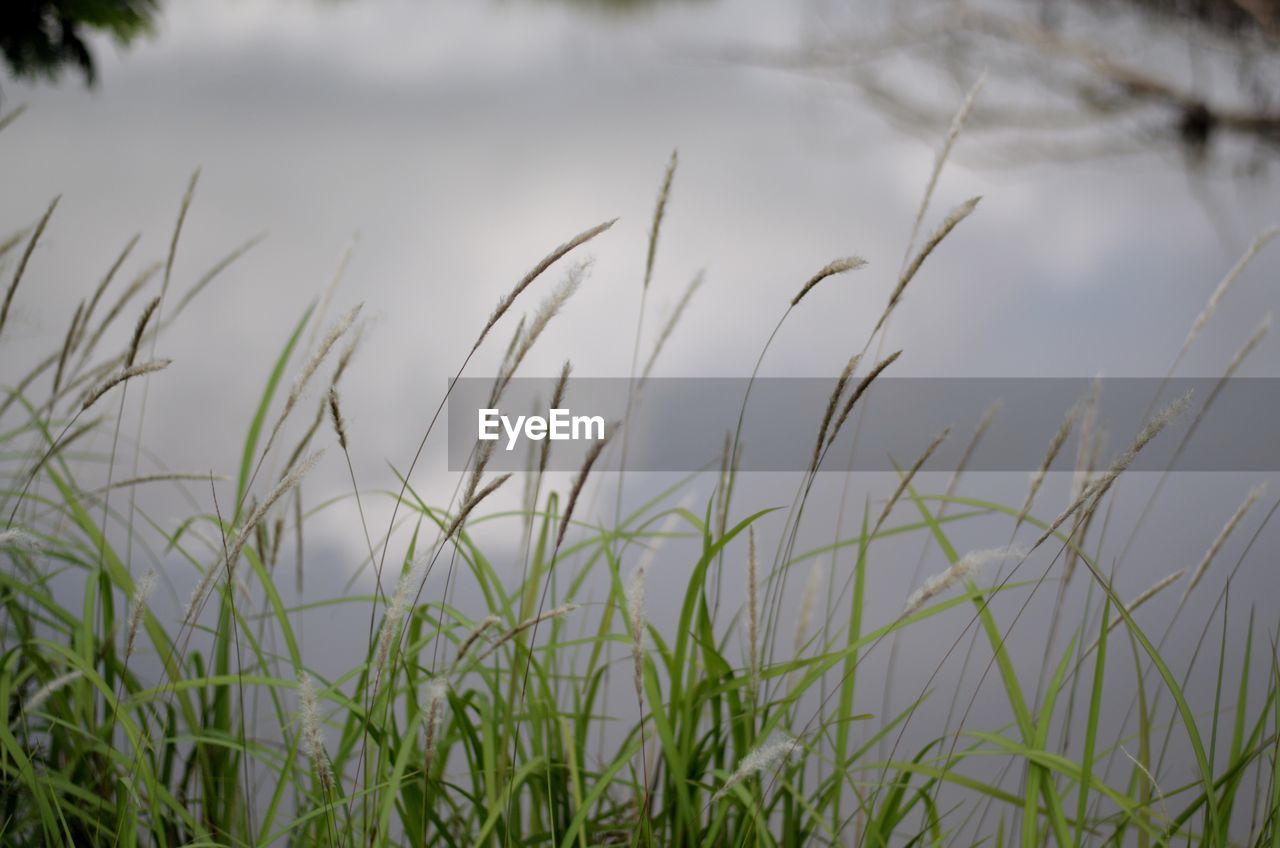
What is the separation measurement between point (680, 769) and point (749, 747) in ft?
0.17

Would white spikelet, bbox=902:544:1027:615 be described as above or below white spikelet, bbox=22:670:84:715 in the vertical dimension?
above

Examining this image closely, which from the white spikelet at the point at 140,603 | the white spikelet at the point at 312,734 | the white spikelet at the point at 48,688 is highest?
the white spikelet at the point at 140,603

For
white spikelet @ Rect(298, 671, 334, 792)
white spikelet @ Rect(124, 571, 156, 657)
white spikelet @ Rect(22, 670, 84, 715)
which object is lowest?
white spikelet @ Rect(22, 670, 84, 715)

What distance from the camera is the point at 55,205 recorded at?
69 centimetres

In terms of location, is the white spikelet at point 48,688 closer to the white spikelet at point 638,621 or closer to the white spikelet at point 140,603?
the white spikelet at point 140,603

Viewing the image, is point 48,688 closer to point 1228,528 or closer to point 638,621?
point 638,621

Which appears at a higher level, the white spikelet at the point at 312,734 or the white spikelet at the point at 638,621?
the white spikelet at the point at 638,621

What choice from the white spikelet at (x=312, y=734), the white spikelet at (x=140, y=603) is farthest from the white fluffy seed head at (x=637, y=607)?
the white spikelet at (x=140, y=603)

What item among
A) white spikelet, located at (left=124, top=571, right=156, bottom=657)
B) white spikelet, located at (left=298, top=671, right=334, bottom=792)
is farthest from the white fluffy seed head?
white spikelet, located at (left=124, top=571, right=156, bottom=657)

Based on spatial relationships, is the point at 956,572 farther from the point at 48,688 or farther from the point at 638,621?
the point at 48,688

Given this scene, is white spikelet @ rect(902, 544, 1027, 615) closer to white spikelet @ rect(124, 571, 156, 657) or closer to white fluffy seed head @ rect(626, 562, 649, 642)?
white fluffy seed head @ rect(626, 562, 649, 642)

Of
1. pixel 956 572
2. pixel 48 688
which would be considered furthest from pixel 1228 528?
pixel 48 688

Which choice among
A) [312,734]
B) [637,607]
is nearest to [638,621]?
[637,607]

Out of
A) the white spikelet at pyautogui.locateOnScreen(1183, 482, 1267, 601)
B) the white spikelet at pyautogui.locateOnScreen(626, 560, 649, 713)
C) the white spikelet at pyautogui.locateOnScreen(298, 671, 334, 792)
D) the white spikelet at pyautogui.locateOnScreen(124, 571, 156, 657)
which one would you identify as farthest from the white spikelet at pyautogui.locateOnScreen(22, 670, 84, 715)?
the white spikelet at pyautogui.locateOnScreen(1183, 482, 1267, 601)
